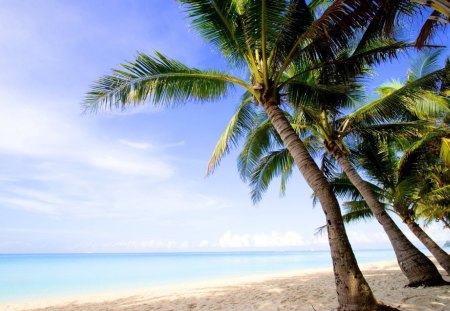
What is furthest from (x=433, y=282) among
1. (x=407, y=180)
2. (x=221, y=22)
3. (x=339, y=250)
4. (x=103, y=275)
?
(x=103, y=275)

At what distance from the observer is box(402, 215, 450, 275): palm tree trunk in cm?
778

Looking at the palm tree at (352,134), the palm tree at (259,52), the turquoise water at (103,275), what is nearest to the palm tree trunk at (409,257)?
the palm tree at (352,134)

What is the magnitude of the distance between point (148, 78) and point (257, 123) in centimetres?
485

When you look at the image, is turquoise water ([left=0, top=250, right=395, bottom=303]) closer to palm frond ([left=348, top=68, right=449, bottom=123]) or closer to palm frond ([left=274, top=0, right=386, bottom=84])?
palm frond ([left=274, top=0, right=386, bottom=84])

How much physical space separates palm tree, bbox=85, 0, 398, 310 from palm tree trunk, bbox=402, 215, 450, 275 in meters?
4.95

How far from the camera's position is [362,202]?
11.2 meters

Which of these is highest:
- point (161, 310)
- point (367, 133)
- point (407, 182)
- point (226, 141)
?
point (367, 133)

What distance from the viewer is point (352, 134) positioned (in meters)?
8.97

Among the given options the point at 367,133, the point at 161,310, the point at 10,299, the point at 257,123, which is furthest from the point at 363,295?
the point at 10,299

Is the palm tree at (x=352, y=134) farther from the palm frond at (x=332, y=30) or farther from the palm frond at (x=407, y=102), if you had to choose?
the palm frond at (x=332, y=30)

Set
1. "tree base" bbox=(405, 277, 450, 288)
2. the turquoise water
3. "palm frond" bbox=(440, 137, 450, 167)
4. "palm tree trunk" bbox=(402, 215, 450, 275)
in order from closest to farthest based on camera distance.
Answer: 1. "tree base" bbox=(405, 277, 450, 288)
2. "palm frond" bbox=(440, 137, 450, 167)
3. "palm tree trunk" bbox=(402, 215, 450, 275)
4. the turquoise water

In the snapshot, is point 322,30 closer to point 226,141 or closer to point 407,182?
point 226,141

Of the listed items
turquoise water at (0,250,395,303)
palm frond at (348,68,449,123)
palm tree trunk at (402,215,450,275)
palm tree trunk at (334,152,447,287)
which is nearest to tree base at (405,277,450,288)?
palm tree trunk at (334,152,447,287)

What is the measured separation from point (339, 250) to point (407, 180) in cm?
483
